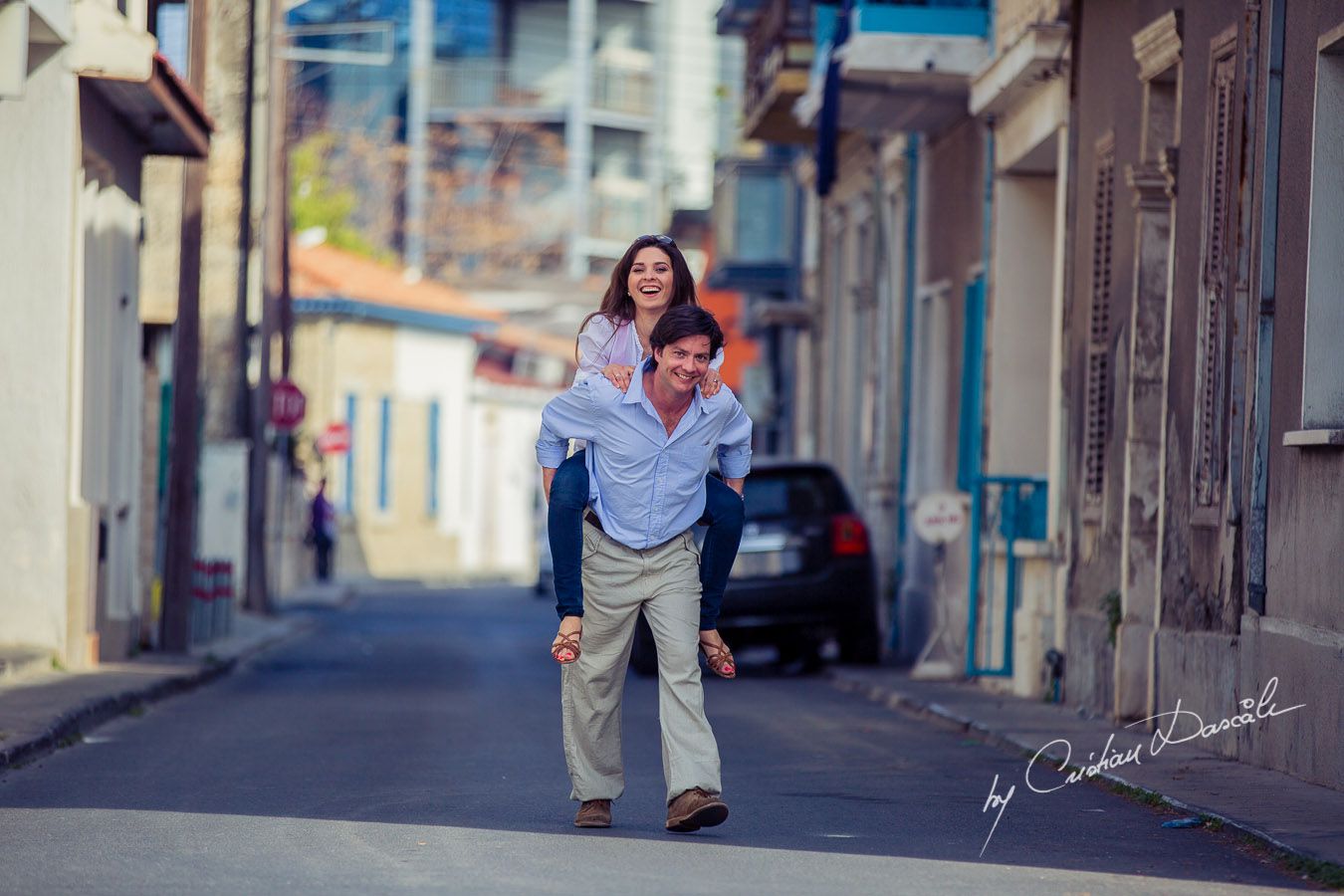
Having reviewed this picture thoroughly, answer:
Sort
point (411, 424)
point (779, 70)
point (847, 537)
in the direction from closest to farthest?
1. point (847, 537)
2. point (779, 70)
3. point (411, 424)

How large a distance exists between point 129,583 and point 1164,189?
9451mm

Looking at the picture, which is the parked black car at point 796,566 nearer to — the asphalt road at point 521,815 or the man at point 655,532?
the asphalt road at point 521,815

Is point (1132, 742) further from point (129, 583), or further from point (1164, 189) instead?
→ point (129, 583)

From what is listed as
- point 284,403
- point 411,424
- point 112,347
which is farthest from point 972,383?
point 411,424

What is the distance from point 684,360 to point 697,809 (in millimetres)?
1503

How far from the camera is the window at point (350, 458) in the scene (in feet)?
175

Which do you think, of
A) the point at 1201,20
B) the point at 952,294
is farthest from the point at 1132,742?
the point at 952,294

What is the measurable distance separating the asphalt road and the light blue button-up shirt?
3.57 ft

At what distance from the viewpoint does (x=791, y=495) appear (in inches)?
746

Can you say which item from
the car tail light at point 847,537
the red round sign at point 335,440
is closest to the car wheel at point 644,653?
the car tail light at point 847,537

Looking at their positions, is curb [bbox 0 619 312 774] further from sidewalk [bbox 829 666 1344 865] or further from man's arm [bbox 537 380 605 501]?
sidewalk [bbox 829 666 1344 865]

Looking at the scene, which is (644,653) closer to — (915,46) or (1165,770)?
(915,46)

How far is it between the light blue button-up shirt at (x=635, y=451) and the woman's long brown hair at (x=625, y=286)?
0.83 ft

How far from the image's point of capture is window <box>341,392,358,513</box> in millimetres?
53281
